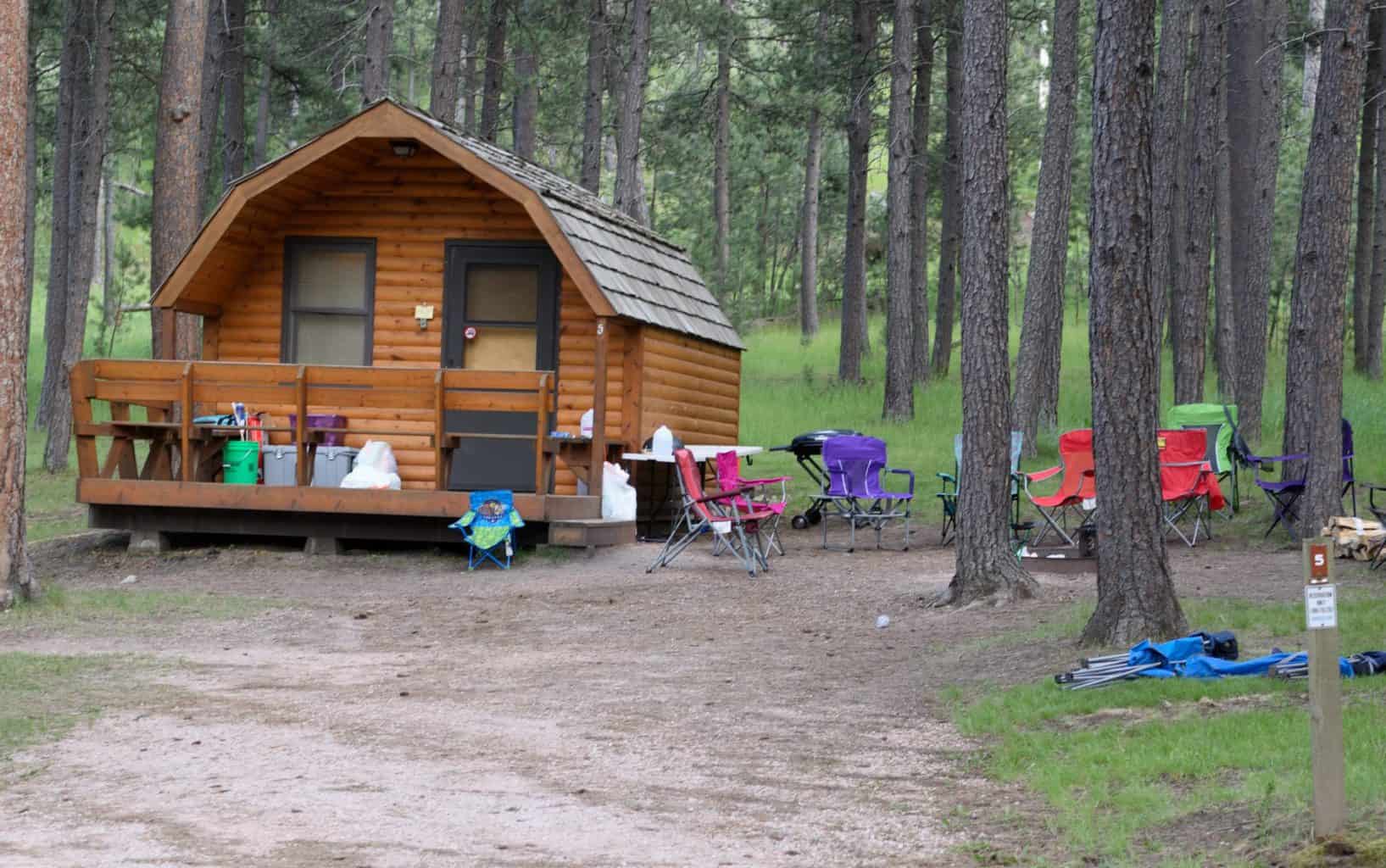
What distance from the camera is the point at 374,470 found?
43.1 ft

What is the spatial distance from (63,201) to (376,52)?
933cm

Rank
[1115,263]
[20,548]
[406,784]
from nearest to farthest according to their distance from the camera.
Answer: [406,784] < [1115,263] < [20,548]

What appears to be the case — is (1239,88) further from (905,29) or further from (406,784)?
(406,784)

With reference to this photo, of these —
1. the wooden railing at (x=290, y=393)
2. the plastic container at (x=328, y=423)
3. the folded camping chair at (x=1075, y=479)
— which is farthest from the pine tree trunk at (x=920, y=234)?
the wooden railing at (x=290, y=393)

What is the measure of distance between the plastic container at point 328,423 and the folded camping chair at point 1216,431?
7583 mm

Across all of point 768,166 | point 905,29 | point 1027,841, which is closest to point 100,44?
point 905,29

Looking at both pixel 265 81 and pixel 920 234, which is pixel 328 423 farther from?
pixel 265 81

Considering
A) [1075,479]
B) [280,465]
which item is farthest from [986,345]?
[280,465]

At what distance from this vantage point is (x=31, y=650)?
8211mm

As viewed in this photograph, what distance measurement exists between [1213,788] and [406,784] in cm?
266

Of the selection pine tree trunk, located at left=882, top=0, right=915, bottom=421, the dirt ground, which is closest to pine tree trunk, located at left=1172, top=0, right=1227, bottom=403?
pine tree trunk, located at left=882, top=0, right=915, bottom=421

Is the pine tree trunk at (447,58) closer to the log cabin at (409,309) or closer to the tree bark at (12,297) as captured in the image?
the log cabin at (409,309)

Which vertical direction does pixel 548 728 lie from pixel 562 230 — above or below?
below

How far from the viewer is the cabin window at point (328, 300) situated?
14250mm
